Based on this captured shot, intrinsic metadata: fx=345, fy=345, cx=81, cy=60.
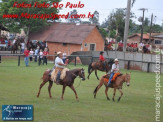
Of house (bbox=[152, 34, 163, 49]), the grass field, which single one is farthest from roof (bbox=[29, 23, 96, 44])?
house (bbox=[152, 34, 163, 49])

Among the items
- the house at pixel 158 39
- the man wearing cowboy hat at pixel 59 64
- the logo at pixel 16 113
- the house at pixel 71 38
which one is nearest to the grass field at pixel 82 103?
the logo at pixel 16 113

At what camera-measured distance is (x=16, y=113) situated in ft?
41.1

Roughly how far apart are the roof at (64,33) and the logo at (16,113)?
110ft

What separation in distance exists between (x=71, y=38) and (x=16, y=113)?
3539cm

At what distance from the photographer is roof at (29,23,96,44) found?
155 feet

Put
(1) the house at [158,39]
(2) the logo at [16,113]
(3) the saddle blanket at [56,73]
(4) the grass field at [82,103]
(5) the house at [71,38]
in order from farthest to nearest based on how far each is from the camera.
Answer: (1) the house at [158,39]
(5) the house at [71,38]
(3) the saddle blanket at [56,73]
(4) the grass field at [82,103]
(2) the logo at [16,113]

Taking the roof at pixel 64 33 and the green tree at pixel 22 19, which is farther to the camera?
the roof at pixel 64 33

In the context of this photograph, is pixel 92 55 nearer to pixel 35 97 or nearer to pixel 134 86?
pixel 134 86

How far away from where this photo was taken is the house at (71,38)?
4694cm

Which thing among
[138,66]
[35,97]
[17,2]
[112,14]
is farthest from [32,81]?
[112,14]

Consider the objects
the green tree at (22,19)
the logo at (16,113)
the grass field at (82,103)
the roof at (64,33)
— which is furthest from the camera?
the roof at (64,33)

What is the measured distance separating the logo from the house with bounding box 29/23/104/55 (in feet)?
109

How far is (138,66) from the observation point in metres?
36.1

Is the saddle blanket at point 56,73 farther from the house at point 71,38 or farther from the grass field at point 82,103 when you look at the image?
the house at point 71,38
